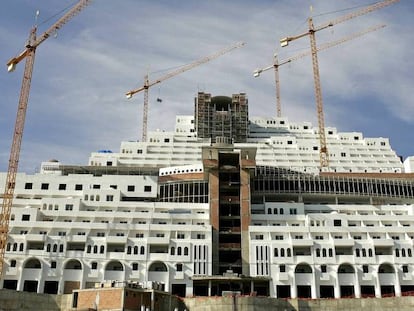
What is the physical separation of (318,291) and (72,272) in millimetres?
45368

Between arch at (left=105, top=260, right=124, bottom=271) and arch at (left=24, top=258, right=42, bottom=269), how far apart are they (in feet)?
41.8

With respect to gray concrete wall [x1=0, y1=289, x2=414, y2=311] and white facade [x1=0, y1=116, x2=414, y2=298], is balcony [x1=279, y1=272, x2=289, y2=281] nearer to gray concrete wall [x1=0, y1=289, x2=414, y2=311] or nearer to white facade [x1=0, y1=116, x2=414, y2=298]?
white facade [x1=0, y1=116, x2=414, y2=298]

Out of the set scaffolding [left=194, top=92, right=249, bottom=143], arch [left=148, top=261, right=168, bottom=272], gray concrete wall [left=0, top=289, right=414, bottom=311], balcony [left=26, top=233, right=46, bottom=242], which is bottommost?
gray concrete wall [left=0, top=289, right=414, bottom=311]

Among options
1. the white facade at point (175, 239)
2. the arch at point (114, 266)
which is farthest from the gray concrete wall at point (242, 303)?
the arch at point (114, 266)

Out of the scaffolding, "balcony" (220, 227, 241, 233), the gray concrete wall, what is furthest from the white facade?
the scaffolding

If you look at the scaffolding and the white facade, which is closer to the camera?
the white facade

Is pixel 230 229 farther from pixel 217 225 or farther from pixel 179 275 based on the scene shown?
pixel 179 275

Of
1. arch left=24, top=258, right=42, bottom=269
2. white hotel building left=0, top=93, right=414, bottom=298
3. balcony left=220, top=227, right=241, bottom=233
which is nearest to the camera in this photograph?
white hotel building left=0, top=93, right=414, bottom=298

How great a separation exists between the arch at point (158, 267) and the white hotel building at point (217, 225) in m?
0.19

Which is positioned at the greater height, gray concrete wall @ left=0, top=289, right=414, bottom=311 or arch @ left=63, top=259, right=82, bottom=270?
arch @ left=63, top=259, right=82, bottom=270

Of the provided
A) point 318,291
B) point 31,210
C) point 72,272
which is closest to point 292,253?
point 318,291

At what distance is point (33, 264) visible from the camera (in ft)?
308

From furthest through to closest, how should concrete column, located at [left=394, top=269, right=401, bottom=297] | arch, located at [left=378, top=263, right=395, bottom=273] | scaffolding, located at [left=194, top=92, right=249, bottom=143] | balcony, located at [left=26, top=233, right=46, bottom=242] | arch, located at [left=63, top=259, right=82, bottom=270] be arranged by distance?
1. scaffolding, located at [left=194, top=92, right=249, bottom=143]
2. arch, located at [left=378, top=263, right=395, bottom=273]
3. balcony, located at [left=26, top=233, right=46, bottom=242]
4. arch, located at [left=63, top=259, right=82, bottom=270]
5. concrete column, located at [left=394, top=269, right=401, bottom=297]

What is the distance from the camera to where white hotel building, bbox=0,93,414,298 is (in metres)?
92.8
